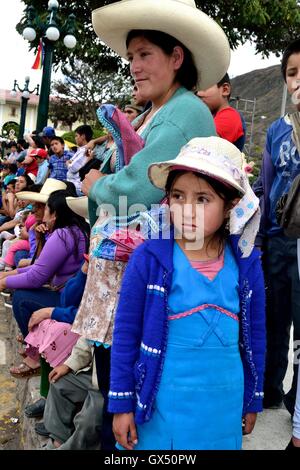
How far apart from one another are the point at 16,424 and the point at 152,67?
8.93ft

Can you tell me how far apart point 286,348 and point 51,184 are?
8.50 ft

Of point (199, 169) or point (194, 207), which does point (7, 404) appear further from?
point (199, 169)

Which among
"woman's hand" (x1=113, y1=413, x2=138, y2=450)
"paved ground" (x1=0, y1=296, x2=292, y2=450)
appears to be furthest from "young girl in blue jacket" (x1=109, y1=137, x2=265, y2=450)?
"paved ground" (x1=0, y1=296, x2=292, y2=450)

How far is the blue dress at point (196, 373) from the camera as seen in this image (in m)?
1.51

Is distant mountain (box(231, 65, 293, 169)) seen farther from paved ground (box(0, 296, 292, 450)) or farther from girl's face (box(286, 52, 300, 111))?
girl's face (box(286, 52, 300, 111))

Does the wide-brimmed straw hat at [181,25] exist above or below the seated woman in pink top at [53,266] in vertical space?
above

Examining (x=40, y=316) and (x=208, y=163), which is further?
(x=40, y=316)

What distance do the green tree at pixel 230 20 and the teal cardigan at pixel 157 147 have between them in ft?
38.2

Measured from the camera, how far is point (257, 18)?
1264cm

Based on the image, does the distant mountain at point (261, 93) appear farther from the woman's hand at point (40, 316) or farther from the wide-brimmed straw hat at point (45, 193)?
the woman's hand at point (40, 316)

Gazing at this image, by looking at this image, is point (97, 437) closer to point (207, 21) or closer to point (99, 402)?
point (99, 402)

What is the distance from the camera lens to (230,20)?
520 inches

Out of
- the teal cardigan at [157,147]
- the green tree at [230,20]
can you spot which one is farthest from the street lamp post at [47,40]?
the teal cardigan at [157,147]

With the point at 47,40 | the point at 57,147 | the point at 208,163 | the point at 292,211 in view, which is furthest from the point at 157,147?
the point at 47,40
